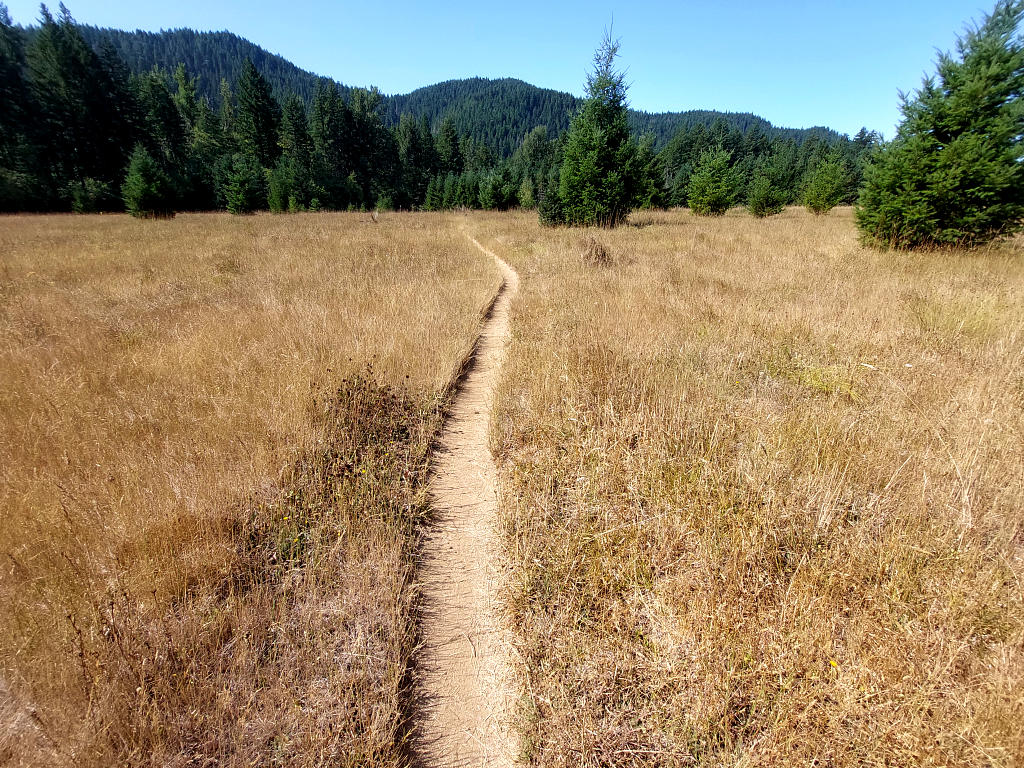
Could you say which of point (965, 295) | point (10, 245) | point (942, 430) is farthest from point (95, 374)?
point (10, 245)

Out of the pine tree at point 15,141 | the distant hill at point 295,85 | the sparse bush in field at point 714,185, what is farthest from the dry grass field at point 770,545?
the distant hill at point 295,85

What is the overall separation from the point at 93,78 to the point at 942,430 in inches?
2883

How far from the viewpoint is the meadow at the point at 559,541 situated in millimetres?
1722

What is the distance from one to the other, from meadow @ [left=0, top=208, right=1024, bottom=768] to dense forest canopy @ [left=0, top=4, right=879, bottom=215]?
12.0 metres

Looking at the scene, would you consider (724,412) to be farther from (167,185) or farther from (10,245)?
(167,185)

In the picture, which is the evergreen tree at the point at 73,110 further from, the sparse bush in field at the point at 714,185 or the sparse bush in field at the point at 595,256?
the sparse bush in field at the point at 714,185

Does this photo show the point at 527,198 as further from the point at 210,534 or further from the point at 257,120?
the point at 257,120

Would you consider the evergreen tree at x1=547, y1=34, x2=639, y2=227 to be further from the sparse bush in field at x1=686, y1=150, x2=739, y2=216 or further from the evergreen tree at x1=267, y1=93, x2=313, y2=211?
the evergreen tree at x1=267, y1=93, x2=313, y2=211

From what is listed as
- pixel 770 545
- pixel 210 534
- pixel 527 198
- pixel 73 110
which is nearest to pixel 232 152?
pixel 73 110

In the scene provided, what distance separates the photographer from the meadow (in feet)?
5.65

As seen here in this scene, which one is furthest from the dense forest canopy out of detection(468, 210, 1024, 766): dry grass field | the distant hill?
the distant hill

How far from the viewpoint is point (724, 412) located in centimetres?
374

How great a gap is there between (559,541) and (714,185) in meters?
32.3

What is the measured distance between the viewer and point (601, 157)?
17.2 m
